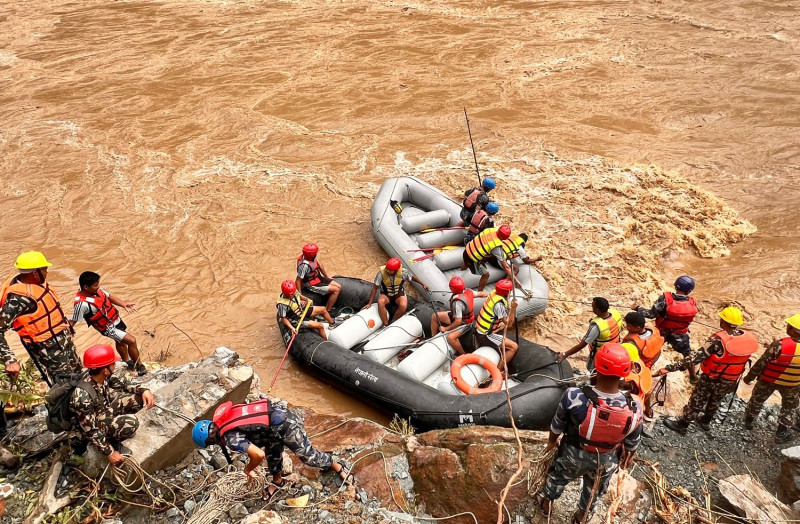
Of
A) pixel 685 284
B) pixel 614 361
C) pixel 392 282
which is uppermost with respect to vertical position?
pixel 614 361

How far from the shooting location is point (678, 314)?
5.51m

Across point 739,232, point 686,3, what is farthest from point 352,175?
point 686,3

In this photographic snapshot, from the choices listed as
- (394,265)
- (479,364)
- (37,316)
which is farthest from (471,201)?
(37,316)

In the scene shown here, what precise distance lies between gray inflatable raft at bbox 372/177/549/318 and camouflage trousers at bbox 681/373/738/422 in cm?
218

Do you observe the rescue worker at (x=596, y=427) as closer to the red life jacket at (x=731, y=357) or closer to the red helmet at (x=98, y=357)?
the red life jacket at (x=731, y=357)

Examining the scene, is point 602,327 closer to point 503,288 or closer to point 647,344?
point 647,344

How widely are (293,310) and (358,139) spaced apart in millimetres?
6292

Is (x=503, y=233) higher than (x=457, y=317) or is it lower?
higher

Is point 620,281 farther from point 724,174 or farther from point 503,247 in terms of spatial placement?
point 724,174

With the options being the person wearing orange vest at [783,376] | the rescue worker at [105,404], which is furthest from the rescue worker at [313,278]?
the person wearing orange vest at [783,376]

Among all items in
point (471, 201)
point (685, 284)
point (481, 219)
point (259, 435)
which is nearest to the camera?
point (259, 435)

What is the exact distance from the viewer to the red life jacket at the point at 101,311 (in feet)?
16.8

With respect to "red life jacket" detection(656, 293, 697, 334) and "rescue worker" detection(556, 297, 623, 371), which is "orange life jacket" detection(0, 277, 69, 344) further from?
"red life jacket" detection(656, 293, 697, 334)

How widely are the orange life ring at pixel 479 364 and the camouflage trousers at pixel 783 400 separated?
2202 mm
